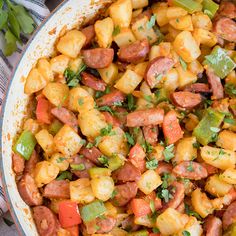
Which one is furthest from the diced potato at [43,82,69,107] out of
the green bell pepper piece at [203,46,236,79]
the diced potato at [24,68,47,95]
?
the green bell pepper piece at [203,46,236,79]

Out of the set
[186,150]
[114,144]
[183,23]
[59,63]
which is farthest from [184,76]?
[59,63]

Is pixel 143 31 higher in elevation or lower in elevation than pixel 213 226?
higher

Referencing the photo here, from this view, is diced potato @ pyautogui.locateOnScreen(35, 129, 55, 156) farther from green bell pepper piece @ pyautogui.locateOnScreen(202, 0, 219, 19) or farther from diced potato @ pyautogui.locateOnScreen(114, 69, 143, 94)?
green bell pepper piece @ pyautogui.locateOnScreen(202, 0, 219, 19)

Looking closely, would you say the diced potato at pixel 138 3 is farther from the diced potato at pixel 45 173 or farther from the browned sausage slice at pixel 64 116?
the diced potato at pixel 45 173

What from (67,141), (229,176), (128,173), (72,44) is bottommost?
(229,176)

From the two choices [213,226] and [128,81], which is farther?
[128,81]

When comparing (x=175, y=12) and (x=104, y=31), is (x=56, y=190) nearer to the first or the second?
(x=104, y=31)

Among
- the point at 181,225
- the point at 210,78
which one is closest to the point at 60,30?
the point at 210,78
